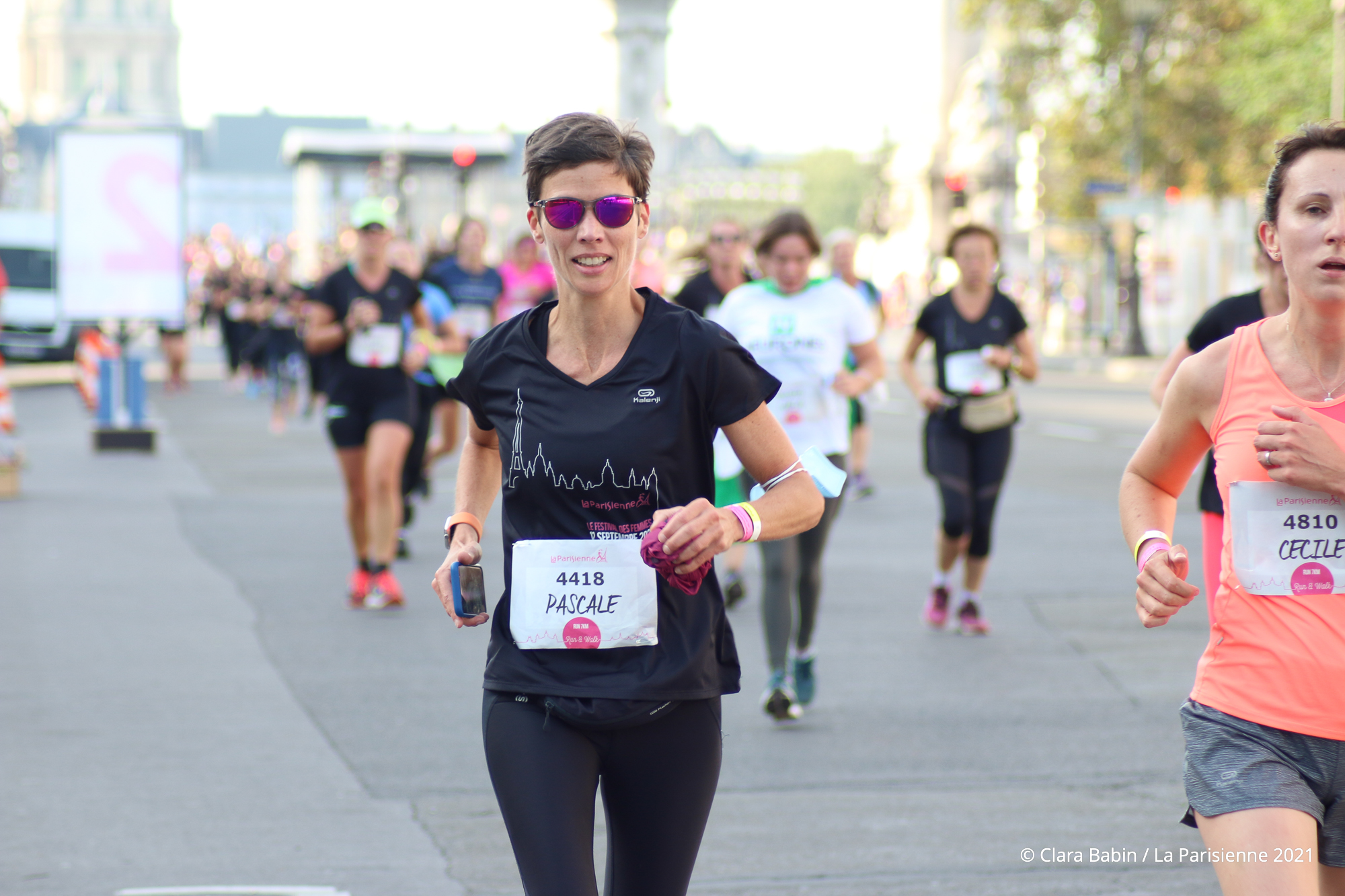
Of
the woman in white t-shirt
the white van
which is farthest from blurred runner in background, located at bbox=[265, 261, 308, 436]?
the woman in white t-shirt

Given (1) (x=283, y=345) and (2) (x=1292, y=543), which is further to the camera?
(1) (x=283, y=345)

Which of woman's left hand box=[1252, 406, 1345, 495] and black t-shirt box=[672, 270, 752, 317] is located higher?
black t-shirt box=[672, 270, 752, 317]

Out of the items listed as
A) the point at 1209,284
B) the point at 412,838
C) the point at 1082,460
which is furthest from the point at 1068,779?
the point at 1209,284

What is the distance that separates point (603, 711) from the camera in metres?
3.12

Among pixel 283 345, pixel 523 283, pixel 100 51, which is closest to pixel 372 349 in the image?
pixel 523 283

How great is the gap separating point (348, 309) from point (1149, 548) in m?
6.79

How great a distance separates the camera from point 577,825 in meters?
→ 3.11

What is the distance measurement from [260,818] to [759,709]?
234 cm

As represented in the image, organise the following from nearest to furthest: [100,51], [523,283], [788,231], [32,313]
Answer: [788,231] < [523,283] < [32,313] < [100,51]

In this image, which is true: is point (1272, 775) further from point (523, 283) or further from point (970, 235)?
point (523, 283)

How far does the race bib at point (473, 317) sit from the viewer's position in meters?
13.8

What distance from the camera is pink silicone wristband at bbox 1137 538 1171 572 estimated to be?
10.3 feet

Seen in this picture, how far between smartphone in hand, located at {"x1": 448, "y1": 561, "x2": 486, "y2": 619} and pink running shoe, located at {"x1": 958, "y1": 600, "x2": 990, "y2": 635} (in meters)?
5.83

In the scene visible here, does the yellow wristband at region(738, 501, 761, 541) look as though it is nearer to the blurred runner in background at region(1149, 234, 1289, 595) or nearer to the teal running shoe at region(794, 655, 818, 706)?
the blurred runner in background at region(1149, 234, 1289, 595)
